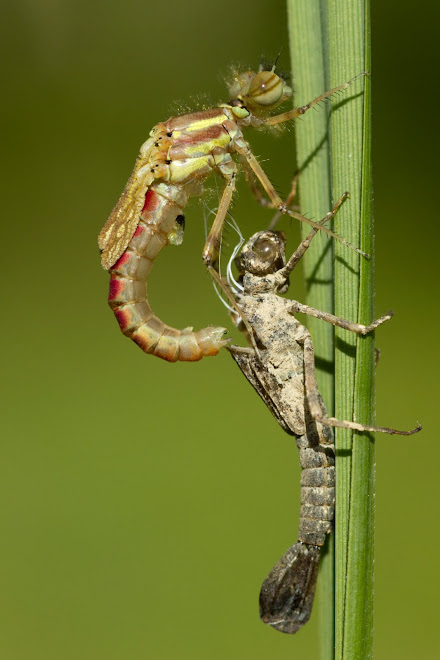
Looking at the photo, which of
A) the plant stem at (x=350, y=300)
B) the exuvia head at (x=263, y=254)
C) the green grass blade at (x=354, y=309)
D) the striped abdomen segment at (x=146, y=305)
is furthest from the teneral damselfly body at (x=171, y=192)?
the green grass blade at (x=354, y=309)

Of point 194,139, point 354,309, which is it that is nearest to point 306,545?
point 354,309

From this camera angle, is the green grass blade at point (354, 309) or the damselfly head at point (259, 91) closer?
the green grass blade at point (354, 309)

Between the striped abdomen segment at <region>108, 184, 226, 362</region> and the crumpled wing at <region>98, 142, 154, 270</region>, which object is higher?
the crumpled wing at <region>98, 142, 154, 270</region>

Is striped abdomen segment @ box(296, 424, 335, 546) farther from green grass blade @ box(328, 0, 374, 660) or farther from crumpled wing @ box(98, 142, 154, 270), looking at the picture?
crumpled wing @ box(98, 142, 154, 270)

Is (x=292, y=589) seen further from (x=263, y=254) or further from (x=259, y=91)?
(x=259, y=91)

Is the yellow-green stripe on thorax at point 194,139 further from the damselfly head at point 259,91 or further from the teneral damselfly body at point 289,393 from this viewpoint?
the teneral damselfly body at point 289,393

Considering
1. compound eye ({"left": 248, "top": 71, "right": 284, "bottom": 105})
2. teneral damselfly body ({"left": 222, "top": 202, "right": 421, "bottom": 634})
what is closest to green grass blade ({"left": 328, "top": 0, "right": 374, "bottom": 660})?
teneral damselfly body ({"left": 222, "top": 202, "right": 421, "bottom": 634})
